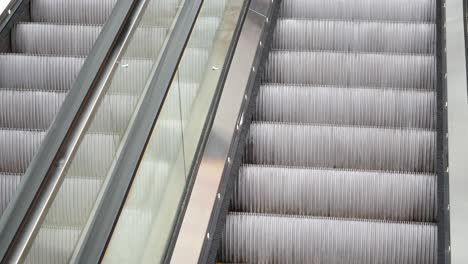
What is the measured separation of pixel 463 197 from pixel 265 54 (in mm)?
2237

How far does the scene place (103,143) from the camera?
15.6ft

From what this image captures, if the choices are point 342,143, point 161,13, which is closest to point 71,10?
point 161,13

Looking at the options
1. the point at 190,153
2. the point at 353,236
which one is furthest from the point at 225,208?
the point at 353,236

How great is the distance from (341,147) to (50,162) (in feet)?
8.67

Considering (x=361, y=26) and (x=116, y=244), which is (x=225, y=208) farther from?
(x=361, y=26)

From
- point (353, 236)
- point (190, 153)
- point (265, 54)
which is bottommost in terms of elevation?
point (353, 236)

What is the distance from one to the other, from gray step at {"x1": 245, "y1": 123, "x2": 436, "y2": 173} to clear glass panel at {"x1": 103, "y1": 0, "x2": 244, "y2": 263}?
0.54 m

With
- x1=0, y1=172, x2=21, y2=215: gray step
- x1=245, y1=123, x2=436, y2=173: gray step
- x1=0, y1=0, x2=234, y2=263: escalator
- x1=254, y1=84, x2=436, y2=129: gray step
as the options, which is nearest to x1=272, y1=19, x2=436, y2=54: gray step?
x1=254, y1=84, x2=436, y2=129: gray step

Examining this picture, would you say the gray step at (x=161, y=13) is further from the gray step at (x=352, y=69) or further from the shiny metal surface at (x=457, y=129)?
the shiny metal surface at (x=457, y=129)

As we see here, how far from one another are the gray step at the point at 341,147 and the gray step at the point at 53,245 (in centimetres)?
247

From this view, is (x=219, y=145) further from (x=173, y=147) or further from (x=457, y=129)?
(x=457, y=129)

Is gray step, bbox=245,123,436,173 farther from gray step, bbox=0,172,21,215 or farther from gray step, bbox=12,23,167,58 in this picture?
gray step, bbox=12,23,167,58

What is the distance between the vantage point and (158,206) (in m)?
5.18

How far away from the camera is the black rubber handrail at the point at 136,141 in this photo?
4.28 metres
